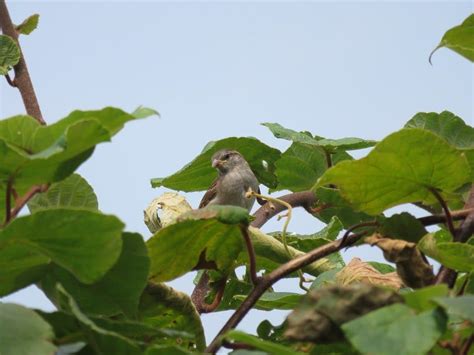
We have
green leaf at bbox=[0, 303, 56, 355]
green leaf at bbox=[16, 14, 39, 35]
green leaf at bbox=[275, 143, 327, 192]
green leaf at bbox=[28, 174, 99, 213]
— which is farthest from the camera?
green leaf at bbox=[16, 14, 39, 35]

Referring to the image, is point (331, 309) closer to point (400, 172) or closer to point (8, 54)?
point (400, 172)

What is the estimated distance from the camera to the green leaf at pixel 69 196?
1.74 metres

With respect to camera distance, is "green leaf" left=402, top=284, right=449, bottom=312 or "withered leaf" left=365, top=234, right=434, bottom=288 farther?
"withered leaf" left=365, top=234, right=434, bottom=288

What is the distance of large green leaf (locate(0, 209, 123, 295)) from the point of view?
50.8 inches

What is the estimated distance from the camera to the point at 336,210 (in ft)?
8.73

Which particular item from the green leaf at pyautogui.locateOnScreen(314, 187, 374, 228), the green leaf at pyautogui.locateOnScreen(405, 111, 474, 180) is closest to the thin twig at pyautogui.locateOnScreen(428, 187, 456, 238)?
the green leaf at pyautogui.locateOnScreen(314, 187, 374, 228)

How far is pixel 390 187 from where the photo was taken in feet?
5.28

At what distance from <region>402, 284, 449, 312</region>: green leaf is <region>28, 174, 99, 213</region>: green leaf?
771 millimetres

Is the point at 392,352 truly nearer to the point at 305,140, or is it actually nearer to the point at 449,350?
the point at 449,350

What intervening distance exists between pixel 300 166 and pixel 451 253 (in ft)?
4.40

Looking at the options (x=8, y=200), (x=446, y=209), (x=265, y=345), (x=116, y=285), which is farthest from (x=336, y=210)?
(x=265, y=345)

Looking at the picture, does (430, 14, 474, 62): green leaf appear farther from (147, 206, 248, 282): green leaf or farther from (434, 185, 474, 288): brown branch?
(147, 206, 248, 282): green leaf

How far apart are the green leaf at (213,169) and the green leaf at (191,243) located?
2.21 ft

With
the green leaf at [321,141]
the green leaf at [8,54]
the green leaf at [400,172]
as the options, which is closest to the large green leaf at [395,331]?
the green leaf at [400,172]
